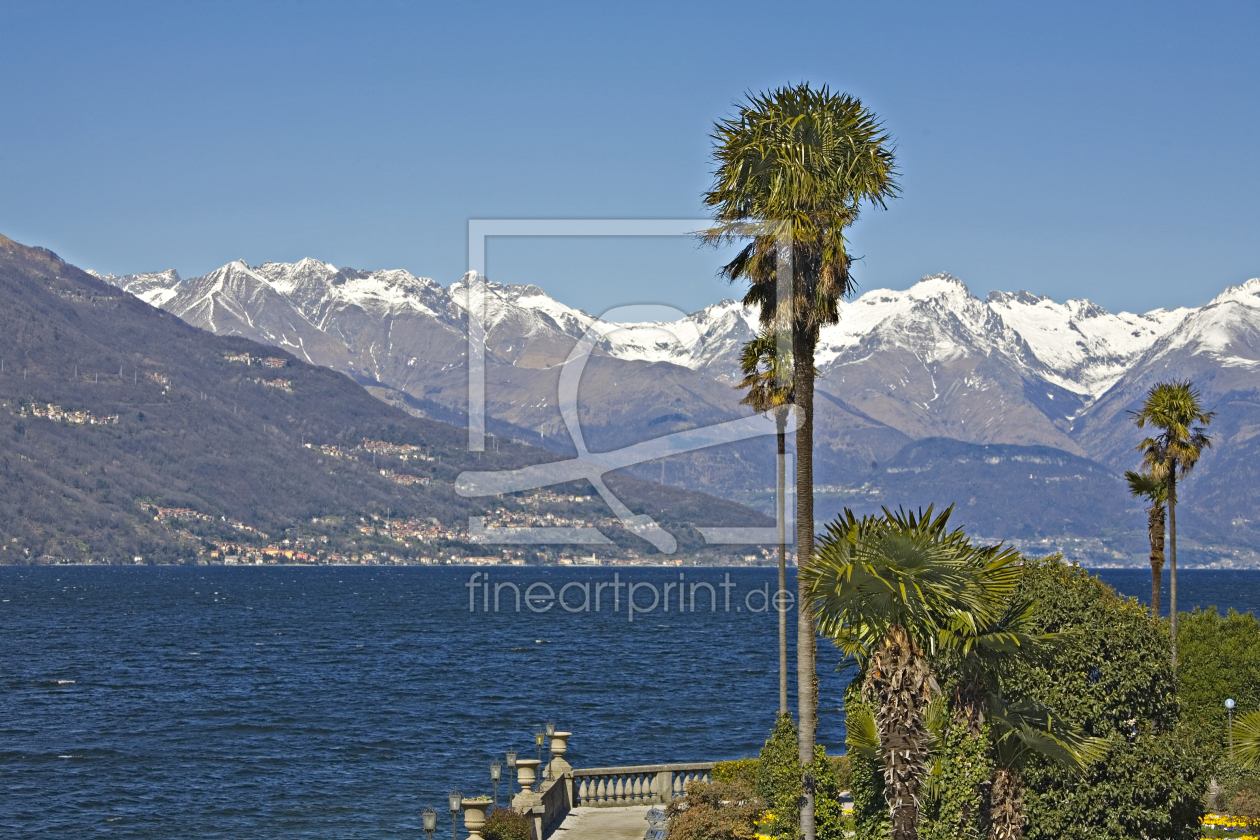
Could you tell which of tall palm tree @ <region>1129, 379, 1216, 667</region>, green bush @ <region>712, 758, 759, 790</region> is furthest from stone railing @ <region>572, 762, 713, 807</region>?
tall palm tree @ <region>1129, 379, 1216, 667</region>

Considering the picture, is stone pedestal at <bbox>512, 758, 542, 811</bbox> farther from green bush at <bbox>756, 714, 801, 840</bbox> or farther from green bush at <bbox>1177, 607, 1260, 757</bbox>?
green bush at <bbox>1177, 607, 1260, 757</bbox>

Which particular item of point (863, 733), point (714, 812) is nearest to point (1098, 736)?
point (863, 733)

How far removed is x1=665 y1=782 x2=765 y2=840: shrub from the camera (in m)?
33.5

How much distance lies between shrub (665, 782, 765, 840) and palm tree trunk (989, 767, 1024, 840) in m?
8.50

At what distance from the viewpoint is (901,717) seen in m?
22.0

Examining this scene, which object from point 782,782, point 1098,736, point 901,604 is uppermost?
point 901,604

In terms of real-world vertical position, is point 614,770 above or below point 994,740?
below

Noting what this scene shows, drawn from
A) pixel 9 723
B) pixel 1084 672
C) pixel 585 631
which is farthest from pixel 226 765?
pixel 585 631

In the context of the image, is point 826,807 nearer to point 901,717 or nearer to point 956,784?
point 956,784

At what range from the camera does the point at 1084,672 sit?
29.4 meters

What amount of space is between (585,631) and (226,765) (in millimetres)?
106130

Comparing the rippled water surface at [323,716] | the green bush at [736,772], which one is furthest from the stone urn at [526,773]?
the rippled water surface at [323,716]

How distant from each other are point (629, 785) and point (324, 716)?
5455cm

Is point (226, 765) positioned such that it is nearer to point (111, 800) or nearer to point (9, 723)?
point (111, 800)
